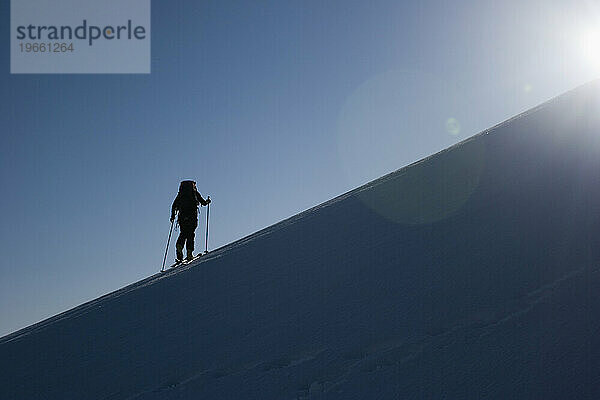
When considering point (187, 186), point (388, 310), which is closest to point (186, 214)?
point (187, 186)

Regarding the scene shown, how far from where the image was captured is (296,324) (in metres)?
4.35

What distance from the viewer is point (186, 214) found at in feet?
32.8

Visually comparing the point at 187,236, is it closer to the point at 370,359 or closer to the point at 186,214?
the point at 186,214

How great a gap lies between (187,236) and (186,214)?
42 cm

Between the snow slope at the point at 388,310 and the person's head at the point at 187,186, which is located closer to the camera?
the snow slope at the point at 388,310

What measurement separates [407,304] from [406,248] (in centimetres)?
129

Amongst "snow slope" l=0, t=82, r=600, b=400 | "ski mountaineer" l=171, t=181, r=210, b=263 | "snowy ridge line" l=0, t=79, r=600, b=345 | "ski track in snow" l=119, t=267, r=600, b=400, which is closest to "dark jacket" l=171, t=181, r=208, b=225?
"ski mountaineer" l=171, t=181, r=210, b=263

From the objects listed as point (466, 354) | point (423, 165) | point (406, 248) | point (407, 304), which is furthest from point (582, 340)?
point (423, 165)

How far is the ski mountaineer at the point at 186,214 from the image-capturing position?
32.6ft

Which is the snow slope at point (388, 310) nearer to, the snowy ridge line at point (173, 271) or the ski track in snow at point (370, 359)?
the ski track in snow at point (370, 359)

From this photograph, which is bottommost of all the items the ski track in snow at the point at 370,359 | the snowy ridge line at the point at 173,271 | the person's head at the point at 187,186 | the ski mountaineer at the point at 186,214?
the ski track in snow at the point at 370,359

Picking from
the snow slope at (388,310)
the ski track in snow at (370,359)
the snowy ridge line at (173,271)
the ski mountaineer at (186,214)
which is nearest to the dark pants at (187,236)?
the ski mountaineer at (186,214)

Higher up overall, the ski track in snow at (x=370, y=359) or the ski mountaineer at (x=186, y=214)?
the ski mountaineer at (x=186, y=214)

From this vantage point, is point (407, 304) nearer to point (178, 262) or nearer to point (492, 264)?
point (492, 264)
